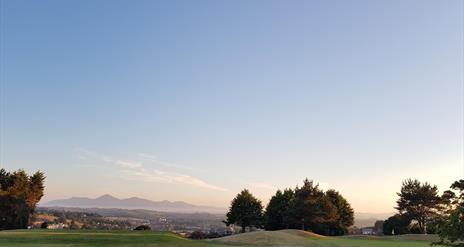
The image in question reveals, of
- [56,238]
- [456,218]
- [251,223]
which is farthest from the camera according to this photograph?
[251,223]

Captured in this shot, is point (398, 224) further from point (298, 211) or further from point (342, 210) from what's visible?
point (298, 211)

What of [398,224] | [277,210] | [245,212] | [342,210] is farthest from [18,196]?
[398,224]

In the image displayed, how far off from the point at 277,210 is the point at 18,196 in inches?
1751

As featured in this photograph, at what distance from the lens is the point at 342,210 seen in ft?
262

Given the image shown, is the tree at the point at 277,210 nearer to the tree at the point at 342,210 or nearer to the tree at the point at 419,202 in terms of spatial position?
the tree at the point at 342,210

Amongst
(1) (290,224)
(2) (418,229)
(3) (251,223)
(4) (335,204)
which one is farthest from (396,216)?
(3) (251,223)

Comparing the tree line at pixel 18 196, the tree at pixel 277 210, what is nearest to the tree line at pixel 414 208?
the tree at pixel 277 210

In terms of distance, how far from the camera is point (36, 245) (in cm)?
2970

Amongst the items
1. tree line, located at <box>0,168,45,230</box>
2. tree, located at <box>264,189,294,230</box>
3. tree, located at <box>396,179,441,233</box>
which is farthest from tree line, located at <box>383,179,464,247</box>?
tree line, located at <box>0,168,45,230</box>

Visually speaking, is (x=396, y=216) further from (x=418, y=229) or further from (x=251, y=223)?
(x=251, y=223)

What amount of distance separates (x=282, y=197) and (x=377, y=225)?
27.8 m

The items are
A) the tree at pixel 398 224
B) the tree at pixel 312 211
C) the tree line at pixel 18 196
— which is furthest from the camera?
the tree at pixel 398 224

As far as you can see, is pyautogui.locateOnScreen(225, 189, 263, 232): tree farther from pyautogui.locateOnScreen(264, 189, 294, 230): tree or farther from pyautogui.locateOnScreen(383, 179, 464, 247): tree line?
pyautogui.locateOnScreen(383, 179, 464, 247): tree line

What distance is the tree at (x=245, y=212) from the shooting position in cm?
7894
